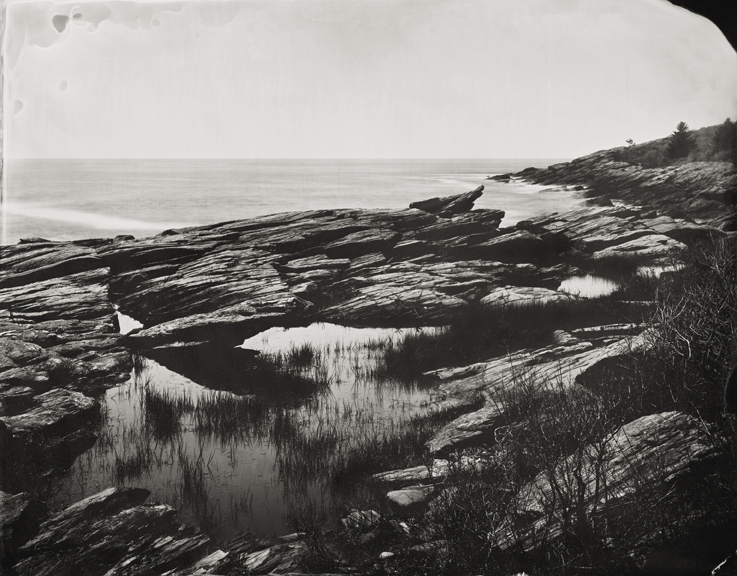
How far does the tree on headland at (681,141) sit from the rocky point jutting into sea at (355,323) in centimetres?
23

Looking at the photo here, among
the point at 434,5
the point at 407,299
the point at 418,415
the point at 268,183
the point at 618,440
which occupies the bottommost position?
the point at 418,415

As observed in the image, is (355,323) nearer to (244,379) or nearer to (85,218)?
(244,379)

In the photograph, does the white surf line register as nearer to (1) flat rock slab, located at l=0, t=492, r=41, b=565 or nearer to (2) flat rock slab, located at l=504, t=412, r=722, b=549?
(1) flat rock slab, located at l=0, t=492, r=41, b=565

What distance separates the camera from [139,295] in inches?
273

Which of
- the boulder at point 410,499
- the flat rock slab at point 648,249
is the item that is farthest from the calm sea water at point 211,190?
the boulder at point 410,499

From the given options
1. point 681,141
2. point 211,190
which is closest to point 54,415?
point 211,190

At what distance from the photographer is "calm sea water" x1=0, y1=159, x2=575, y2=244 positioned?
19.2 feet

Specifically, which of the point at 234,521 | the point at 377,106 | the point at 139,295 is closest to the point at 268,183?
the point at 377,106

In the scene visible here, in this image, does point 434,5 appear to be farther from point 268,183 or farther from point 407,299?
point 407,299

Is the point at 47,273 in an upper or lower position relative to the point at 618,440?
upper

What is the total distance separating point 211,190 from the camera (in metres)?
6.63

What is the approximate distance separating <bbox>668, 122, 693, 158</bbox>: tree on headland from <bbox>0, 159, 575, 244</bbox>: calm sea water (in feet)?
3.78

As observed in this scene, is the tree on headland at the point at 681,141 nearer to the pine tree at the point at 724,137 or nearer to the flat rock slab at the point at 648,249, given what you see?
the pine tree at the point at 724,137

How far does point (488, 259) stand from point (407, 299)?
104cm
